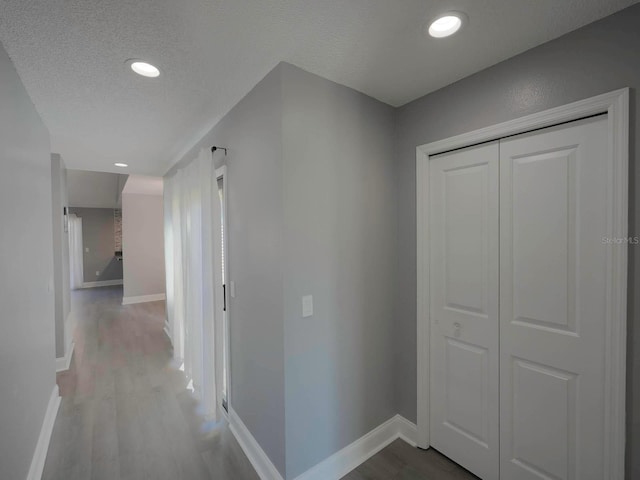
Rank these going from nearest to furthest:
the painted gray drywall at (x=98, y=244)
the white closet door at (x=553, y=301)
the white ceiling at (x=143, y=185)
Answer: the white closet door at (x=553, y=301) → the white ceiling at (x=143, y=185) → the painted gray drywall at (x=98, y=244)

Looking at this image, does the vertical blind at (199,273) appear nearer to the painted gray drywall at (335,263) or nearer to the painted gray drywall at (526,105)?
the painted gray drywall at (335,263)

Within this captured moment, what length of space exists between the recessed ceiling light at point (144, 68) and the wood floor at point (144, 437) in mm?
2499

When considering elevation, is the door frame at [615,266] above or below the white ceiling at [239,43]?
below

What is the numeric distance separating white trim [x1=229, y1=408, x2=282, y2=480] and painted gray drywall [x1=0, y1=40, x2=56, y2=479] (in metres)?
1.20

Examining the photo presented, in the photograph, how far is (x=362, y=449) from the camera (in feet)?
6.40

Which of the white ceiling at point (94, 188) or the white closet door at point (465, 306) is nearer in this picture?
the white closet door at point (465, 306)

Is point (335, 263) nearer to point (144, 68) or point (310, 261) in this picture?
point (310, 261)

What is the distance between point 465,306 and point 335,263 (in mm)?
888

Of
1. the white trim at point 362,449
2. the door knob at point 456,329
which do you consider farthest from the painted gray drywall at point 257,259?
the door knob at point 456,329

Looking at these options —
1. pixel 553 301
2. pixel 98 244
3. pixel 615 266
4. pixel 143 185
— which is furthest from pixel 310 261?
pixel 98 244

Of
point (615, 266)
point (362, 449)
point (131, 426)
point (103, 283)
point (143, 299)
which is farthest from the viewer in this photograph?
point (103, 283)

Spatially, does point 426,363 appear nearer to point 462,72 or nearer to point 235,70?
point 462,72

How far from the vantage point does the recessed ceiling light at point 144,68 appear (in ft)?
5.20

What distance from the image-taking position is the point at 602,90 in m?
1.31
